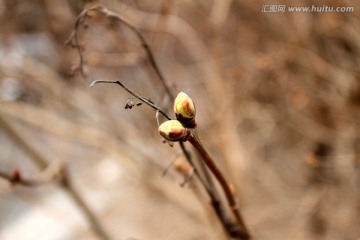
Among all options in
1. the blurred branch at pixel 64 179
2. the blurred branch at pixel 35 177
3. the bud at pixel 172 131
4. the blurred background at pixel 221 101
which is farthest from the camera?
the blurred background at pixel 221 101

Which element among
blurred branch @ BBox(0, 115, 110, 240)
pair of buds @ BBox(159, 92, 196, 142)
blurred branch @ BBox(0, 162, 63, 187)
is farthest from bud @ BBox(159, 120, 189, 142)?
blurred branch @ BBox(0, 115, 110, 240)

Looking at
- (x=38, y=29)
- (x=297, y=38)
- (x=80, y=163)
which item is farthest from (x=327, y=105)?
(x=80, y=163)

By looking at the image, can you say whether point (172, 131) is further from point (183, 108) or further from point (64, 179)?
point (64, 179)

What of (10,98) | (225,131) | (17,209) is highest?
(225,131)

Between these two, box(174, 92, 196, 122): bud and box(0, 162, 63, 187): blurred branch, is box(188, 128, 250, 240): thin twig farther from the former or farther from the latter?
box(0, 162, 63, 187): blurred branch

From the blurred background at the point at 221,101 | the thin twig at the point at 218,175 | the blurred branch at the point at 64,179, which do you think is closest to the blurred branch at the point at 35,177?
the blurred branch at the point at 64,179

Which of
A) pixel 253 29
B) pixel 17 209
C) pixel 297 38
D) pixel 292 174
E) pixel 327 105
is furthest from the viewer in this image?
pixel 17 209

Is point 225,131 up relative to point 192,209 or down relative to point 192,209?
up

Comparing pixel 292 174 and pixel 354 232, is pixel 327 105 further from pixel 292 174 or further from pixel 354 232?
pixel 292 174

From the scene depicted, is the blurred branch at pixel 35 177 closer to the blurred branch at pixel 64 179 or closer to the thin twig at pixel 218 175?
the blurred branch at pixel 64 179
